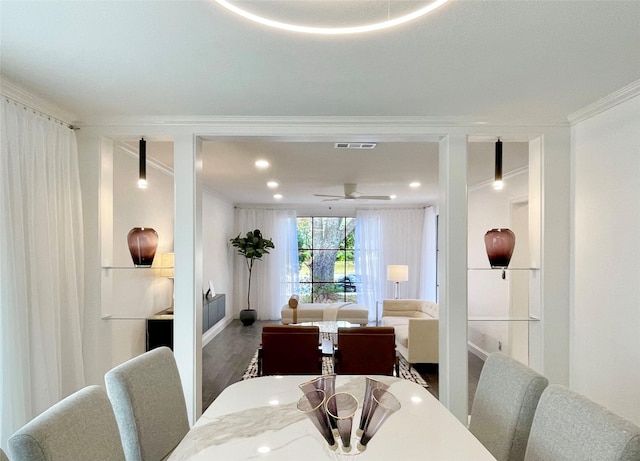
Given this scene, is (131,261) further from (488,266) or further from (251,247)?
(488,266)

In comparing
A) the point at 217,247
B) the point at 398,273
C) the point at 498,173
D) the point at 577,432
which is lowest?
the point at 398,273

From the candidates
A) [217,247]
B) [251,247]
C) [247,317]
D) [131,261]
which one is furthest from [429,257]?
[131,261]

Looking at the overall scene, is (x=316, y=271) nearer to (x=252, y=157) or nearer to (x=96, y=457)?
(x=252, y=157)

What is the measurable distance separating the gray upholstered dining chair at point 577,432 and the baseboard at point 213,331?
5216 millimetres

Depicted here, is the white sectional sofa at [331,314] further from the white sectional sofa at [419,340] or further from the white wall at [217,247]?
the white wall at [217,247]

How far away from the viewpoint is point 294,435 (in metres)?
1.38

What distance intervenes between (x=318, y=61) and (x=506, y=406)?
5.83 feet

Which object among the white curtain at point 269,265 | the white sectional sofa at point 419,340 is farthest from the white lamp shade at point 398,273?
the white curtain at point 269,265

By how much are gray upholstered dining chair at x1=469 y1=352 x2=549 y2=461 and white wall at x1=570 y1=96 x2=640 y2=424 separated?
1040 millimetres

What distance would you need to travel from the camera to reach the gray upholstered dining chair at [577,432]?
102 centimetres

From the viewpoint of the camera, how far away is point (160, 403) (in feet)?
5.41

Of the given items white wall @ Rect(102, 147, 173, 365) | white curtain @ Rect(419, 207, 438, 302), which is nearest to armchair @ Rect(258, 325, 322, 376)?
white wall @ Rect(102, 147, 173, 365)

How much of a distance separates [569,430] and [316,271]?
749cm

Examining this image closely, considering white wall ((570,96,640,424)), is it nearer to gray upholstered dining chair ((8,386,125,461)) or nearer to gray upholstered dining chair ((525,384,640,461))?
gray upholstered dining chair ((525,384,640,461))
